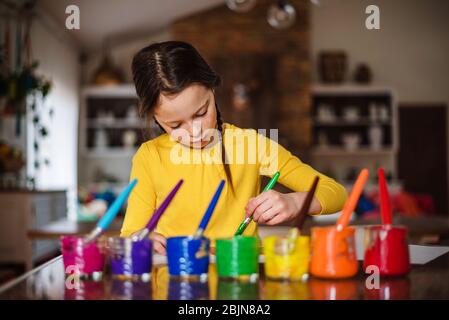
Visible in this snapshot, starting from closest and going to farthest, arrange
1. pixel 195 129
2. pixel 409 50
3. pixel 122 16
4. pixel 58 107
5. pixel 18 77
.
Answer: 1. pixel 195 129
2. pixel 18 77
3. pixel 122 16
4. pixel 58 107
5. pixel 409 50

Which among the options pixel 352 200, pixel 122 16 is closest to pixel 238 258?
pixel 352 200

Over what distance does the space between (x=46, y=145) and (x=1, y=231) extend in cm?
166

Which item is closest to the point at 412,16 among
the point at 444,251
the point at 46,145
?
the point at 46,145

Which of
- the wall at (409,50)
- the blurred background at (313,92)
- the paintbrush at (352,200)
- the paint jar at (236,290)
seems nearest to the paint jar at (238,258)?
the paint jar at (236,290)

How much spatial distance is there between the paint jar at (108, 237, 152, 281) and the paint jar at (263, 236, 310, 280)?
165 millimetres

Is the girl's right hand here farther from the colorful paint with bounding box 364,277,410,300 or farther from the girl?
the colorful paint with bounding box 364,277,410,300

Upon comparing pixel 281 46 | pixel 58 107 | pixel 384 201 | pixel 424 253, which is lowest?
pixel 424 253

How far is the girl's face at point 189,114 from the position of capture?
3.23 feet

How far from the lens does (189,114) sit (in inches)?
39.1

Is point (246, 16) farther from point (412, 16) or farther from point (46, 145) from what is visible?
point (46, 145)

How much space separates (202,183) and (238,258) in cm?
30

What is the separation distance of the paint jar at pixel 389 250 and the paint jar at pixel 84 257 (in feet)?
1.21

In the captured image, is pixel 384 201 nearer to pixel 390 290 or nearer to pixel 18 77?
pixel 390 290

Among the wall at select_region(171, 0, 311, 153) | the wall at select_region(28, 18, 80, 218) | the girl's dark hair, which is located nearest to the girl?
the girl's dark hair
